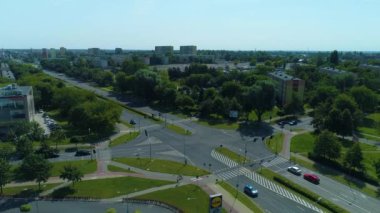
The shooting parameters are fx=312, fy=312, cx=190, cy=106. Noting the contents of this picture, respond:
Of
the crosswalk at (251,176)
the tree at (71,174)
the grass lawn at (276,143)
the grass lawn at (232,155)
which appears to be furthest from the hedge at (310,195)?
the tree at (71,174)

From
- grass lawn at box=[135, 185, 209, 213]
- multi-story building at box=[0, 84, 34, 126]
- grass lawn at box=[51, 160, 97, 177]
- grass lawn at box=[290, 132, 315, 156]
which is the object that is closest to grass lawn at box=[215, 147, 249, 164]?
grass lawn at box=[290, 132, 315, 156]

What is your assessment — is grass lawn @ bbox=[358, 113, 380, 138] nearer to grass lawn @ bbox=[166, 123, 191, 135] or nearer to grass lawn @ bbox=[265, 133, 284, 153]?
grass lawn @ bbox=[265, 133, 284, 153]

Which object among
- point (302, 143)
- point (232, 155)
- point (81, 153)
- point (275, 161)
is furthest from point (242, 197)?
point (81, 153)

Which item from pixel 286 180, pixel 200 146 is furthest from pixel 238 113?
pixel 286 180

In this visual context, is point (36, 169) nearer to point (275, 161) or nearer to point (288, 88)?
point (275, 161)

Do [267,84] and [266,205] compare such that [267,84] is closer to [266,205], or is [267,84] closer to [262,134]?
[262,134]

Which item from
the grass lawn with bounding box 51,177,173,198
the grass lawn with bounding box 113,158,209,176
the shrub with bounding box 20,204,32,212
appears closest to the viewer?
the shrub with bounding box 20,204,32,212

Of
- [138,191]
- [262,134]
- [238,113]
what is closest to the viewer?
[138,191]
